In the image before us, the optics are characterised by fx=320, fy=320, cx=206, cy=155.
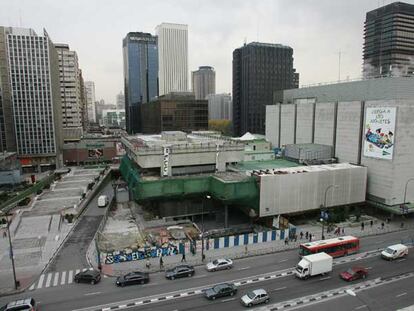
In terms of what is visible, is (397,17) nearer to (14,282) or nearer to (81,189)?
(81,189)

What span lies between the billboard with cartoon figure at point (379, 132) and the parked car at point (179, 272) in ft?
145

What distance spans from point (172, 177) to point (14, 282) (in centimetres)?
2971

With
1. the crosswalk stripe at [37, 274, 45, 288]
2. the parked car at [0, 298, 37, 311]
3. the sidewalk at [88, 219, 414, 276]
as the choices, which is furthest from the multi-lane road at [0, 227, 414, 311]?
the sidewalk at [88, 219, 414, 276]

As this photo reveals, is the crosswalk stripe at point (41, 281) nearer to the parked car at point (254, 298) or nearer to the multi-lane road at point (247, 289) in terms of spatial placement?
the multi-lane road at point (247, 289)

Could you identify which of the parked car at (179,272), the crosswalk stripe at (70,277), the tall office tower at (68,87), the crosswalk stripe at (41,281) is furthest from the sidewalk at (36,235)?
the tall office tower at (68,87)

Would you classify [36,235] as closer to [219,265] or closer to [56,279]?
[56,279]

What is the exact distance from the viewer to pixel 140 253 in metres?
43.8

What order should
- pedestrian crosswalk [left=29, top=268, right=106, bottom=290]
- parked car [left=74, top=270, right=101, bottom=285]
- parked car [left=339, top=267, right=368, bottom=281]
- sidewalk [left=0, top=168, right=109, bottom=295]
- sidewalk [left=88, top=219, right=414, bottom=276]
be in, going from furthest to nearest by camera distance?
1. sidewalk [left=88, top=219, right=414, bottom=276]
2. sidewalk [left=0, top=168, right=109, bottom=295]
3. pedestrian crosswalk [left=29, top=268, right=106, bottom=290]
4. parked car [left=339, top=267, right=368, bottom=281]
5. parked car [left=74, top=270, right=101, bottom=285]

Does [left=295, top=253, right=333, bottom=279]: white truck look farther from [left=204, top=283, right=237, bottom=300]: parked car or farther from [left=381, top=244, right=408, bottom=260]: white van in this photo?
[left=381, top=244, right=408, bottom=260]: white van

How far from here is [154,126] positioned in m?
168

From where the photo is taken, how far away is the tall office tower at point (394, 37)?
18375cm

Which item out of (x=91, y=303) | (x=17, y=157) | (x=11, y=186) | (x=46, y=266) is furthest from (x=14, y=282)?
(x=17, y=157)

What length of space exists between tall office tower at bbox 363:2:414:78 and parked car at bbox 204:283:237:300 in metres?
179

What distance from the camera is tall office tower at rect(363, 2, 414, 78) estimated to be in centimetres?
18375
